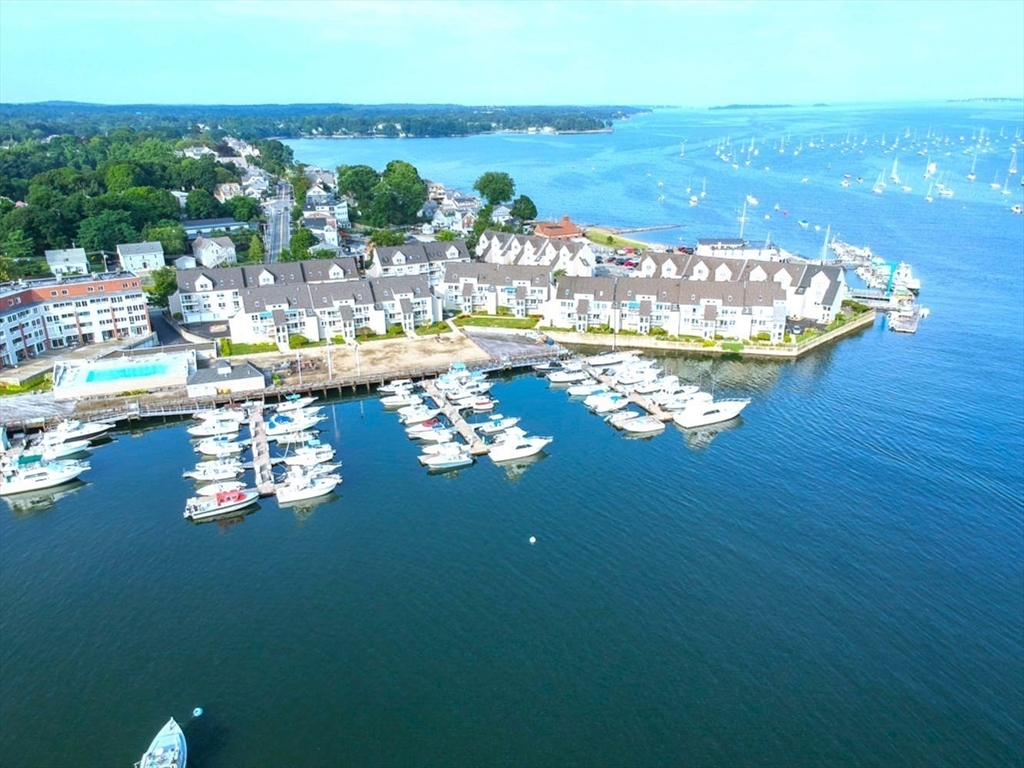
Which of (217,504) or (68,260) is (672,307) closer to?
(217,504)

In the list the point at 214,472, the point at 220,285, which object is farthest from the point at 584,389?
the point at 220,285

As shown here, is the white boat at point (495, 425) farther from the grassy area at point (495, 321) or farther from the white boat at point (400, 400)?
the grassy area at point (495, 321)

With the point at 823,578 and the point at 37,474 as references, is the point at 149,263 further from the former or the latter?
the point at 823,578

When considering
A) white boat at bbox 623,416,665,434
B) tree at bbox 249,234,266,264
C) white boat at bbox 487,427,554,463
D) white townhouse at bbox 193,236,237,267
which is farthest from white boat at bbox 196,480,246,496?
white townhouse at bbox 193,236,237,267

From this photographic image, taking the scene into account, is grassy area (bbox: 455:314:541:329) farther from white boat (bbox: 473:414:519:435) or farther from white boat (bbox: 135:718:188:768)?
white boat (bbox: 135:718:188:768)

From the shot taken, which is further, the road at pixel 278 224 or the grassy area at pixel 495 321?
the road at pixel 278 224

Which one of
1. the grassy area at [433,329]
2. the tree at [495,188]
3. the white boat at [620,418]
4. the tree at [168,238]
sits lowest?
the white boat at [620,418]

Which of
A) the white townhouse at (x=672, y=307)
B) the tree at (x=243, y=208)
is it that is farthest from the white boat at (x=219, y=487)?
the tree at (x=243, y=208)
